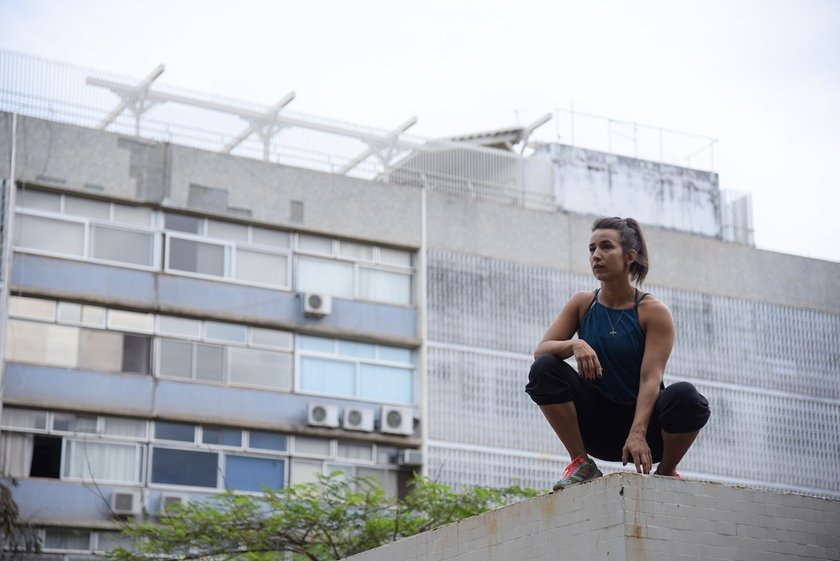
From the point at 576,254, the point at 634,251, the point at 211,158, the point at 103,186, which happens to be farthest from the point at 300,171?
the point at 634,251

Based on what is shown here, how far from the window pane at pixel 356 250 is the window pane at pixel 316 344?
1.92 metres

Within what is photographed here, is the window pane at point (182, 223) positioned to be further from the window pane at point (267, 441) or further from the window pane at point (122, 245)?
the window pane at point (267, 441)

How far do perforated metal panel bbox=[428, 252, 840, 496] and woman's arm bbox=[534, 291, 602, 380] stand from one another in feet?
74.6

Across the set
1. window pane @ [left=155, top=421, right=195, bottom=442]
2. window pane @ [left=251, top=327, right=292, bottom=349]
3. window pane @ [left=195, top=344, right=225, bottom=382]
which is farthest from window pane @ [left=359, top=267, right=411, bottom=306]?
window pane @ [left=155, top=421, right=195, bottom=442]

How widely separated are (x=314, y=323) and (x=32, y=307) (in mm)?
5674

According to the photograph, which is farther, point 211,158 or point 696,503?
point 211,158

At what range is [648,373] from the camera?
353 inches

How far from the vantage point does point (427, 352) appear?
32719 millimetres

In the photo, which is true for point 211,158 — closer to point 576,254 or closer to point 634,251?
point 576,254

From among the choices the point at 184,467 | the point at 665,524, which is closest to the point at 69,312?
the point at 184,467

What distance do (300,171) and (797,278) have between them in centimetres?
1337

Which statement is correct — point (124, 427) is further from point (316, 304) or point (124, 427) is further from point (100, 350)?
point (316, 304)

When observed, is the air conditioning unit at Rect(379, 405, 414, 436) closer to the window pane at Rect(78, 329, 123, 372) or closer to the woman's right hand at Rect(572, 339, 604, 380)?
the window pane at Rect(78, 329, 123, 372)

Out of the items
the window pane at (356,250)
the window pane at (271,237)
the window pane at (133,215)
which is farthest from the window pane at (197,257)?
the window pane at (356,250)
